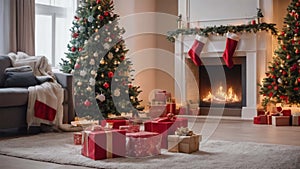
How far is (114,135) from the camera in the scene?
3.56 metres

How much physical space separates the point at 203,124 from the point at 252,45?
149cm

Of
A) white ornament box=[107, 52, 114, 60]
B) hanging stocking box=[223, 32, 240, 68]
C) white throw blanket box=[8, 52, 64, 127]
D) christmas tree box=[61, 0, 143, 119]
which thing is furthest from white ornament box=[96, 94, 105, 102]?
hanging stocking box=[223, 32, 240, 68]

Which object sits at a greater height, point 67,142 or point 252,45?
point 252,45

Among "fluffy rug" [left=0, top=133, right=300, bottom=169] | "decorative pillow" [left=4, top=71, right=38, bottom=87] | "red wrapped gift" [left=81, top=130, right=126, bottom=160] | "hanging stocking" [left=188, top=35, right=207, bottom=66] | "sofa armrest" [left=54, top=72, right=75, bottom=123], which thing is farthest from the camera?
"hanging stocking" [left=188, top=35, right=207, bottom=66]

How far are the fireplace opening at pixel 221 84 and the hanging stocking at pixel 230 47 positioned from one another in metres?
0.23

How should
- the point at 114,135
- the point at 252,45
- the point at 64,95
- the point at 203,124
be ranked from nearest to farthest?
the point at 114,135
the point at 64,95
the point at 203,124
the point at 252,45

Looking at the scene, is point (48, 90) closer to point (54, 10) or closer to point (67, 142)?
point (67, 142)

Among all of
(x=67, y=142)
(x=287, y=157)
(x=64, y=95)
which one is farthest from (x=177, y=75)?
(x=287, y=157)

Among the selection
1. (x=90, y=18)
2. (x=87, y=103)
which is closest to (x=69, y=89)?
(x=87, y=103)

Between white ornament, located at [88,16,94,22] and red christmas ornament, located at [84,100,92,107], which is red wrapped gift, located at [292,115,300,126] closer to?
red christmas ornament, located at [84,100,92,107]

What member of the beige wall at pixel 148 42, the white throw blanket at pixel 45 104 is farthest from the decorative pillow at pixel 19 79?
the beige wall at pixel 148 42

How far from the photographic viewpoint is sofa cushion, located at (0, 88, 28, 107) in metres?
4.58

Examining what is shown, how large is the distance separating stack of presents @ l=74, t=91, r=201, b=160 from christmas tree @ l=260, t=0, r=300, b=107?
262 cm

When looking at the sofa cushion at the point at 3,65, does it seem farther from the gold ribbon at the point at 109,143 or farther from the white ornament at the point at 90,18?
the gold ribbon at the point at 109,143
